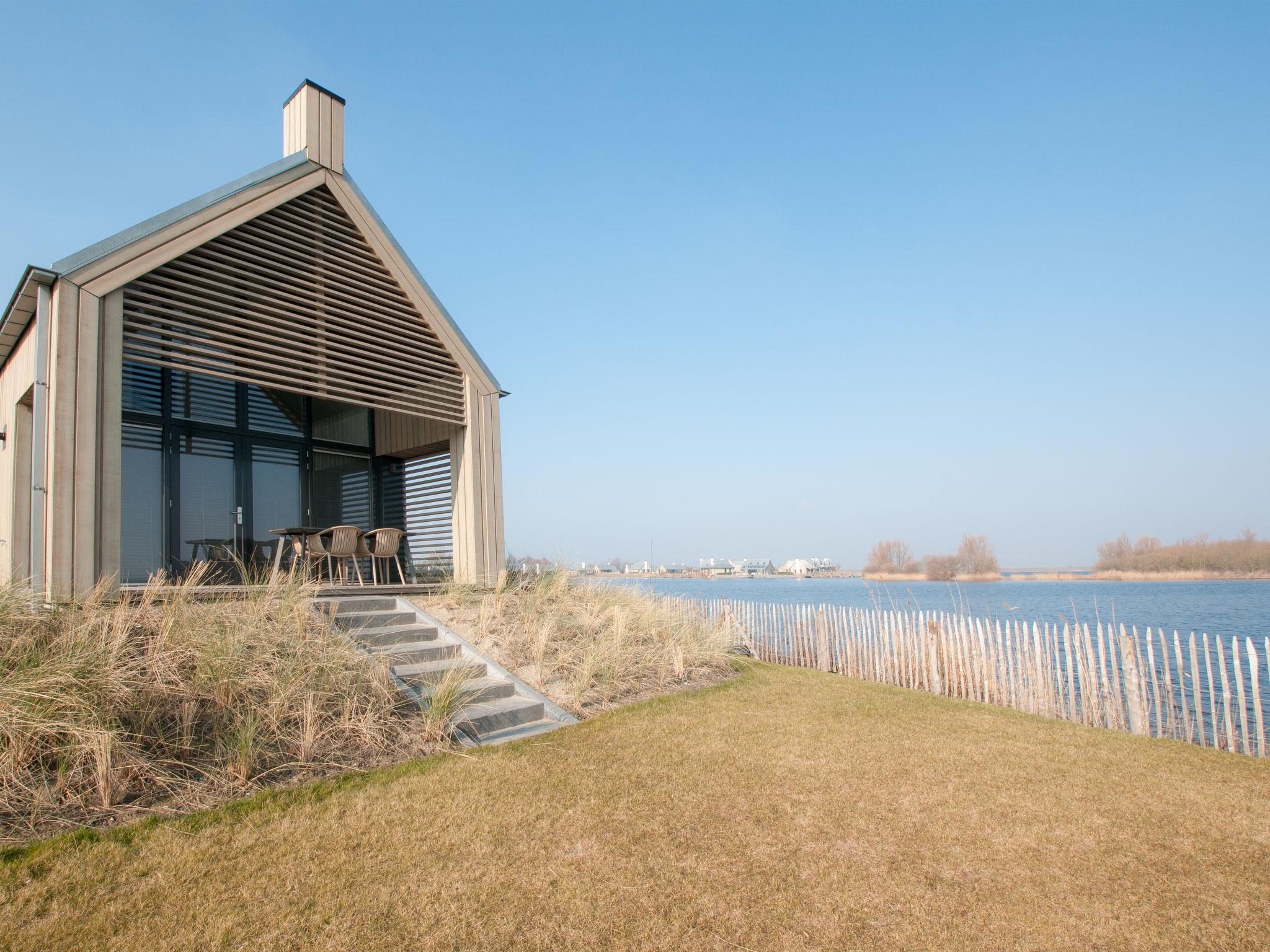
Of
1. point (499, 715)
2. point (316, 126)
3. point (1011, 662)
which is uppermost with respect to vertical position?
point (316, 126)

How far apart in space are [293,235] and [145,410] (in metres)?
3.23

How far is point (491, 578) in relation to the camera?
8.50m

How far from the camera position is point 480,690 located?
546 cm

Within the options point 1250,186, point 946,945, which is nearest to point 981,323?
point 1250,186

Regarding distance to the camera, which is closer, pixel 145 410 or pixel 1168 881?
pixel 1168 881

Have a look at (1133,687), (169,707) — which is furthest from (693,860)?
(1133,687)

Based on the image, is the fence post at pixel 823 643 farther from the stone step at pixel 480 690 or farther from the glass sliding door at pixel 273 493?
the glass sliding door at pixel 273 493

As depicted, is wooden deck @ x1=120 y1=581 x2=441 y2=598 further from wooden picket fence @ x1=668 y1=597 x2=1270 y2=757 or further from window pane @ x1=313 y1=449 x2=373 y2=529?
wooden picket fence @ x1=668 y1=597 x2=1270 y2=757

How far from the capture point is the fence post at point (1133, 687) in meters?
6.18

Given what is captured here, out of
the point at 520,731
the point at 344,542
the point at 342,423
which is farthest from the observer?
the point at 342,423

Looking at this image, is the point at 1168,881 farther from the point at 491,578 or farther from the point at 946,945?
the point at 491,578

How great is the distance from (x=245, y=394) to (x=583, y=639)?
618 centimetres

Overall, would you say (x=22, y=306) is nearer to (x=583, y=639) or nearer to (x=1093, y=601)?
(x=583, y=639)

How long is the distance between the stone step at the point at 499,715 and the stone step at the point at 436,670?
0.32m
